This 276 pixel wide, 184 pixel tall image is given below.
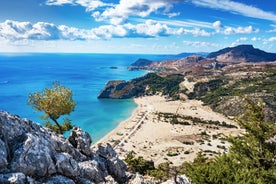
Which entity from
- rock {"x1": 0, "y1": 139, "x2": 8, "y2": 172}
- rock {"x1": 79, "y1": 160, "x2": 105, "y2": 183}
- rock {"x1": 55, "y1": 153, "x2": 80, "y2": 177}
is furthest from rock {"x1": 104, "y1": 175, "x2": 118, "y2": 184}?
rock {"x1": 0, "y1": 139, "x2": 8, "y2": 172}

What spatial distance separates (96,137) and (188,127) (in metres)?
41.6

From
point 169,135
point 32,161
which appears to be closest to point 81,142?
point 32,161

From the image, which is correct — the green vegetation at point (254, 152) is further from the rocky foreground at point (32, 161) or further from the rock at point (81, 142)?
the rocky foreground at point (32, 161)

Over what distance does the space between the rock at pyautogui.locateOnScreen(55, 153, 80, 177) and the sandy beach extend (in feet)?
159

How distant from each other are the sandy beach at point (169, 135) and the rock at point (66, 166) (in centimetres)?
4835

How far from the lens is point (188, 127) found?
4909 inches

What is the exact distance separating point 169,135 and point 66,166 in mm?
92699

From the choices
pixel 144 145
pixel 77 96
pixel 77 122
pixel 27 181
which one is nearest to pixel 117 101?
pixel 77 96

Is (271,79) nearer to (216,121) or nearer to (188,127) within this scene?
(216,121)

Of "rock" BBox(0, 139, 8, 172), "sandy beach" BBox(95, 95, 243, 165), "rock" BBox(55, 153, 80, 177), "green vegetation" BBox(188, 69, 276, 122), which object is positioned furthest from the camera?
"green vegetation" BBox(188, 69, 276, 122)

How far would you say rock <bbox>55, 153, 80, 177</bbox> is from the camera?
2038 cm

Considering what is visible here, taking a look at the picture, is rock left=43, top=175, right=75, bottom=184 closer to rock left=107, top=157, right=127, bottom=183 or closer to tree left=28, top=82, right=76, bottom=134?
rock left=107, top=157, right=127, bottom=183

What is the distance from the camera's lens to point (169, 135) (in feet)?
364

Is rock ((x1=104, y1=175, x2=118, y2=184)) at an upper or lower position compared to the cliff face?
lower
